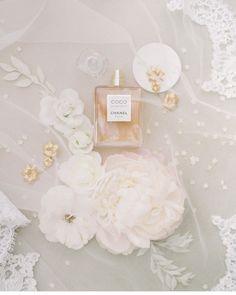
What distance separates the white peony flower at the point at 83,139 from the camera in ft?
5.01

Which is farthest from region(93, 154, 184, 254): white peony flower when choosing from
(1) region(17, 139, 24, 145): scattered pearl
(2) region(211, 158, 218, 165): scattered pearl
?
(1) region(17, 139, 24, 145): scattered pearl

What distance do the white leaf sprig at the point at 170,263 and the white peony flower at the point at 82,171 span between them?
250 mm

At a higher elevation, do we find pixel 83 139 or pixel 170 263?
pixel 83 139

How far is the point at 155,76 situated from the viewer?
5.08 ft

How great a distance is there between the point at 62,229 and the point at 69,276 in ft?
0.46

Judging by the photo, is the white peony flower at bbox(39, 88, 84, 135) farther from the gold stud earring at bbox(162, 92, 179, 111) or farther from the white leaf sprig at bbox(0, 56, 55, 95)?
the gold stud earring at bbox(162, 92, 179, 111)

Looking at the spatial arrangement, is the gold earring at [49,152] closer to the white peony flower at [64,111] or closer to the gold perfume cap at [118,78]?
the white peony flower at [64,111]

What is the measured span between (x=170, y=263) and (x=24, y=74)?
2.32ft

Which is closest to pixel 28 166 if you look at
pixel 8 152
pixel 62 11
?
pixel 8 152

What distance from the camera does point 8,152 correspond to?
1540 mm

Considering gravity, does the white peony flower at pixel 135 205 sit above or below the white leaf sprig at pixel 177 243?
above

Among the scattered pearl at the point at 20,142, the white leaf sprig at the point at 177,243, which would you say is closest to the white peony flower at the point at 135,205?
the white leaf sprig at the point at 177,243

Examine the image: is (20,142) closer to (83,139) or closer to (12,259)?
(83,139)

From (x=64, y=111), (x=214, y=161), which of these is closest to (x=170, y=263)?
(x=214, y=161)
